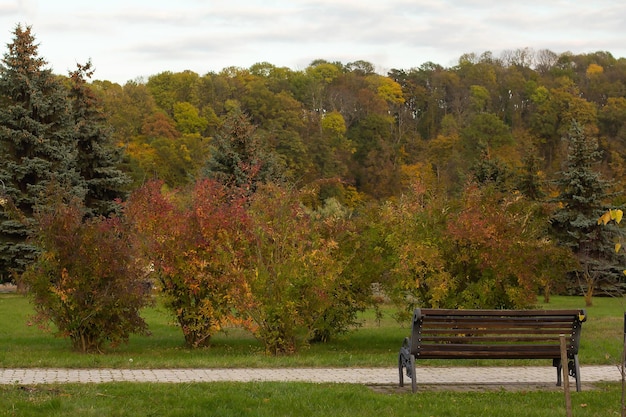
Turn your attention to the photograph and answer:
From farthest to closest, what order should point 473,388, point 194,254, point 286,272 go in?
1. point 194,254
2. point 286,272
3. point 473,388

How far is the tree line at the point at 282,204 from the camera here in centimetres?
1341

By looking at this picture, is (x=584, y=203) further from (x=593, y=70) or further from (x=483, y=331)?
(x=593, y=70)

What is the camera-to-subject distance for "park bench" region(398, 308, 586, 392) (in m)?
9.09

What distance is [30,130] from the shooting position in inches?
1390

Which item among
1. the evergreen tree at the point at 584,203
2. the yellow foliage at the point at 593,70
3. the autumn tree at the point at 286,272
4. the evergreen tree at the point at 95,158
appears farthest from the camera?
the yellow foliage at the point at 593,70

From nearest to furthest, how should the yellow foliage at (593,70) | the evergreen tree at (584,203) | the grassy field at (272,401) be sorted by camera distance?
the grassy field at (272,401) < the evergreen tree at (584,203) < the yellow foliage at (593,70)

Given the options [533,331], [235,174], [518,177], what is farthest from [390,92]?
[533,331]

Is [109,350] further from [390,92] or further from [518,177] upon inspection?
[390,92]

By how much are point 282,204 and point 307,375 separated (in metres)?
3.90

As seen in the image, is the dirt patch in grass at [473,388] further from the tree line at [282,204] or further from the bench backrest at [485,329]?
the tree line at [282,204]

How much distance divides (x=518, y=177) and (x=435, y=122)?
2143 inches

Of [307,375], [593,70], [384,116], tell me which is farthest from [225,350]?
[593,70]

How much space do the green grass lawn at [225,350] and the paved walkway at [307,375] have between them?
0.42 metres

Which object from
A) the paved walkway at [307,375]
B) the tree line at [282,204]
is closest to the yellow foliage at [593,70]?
the tree line at [282,204]
